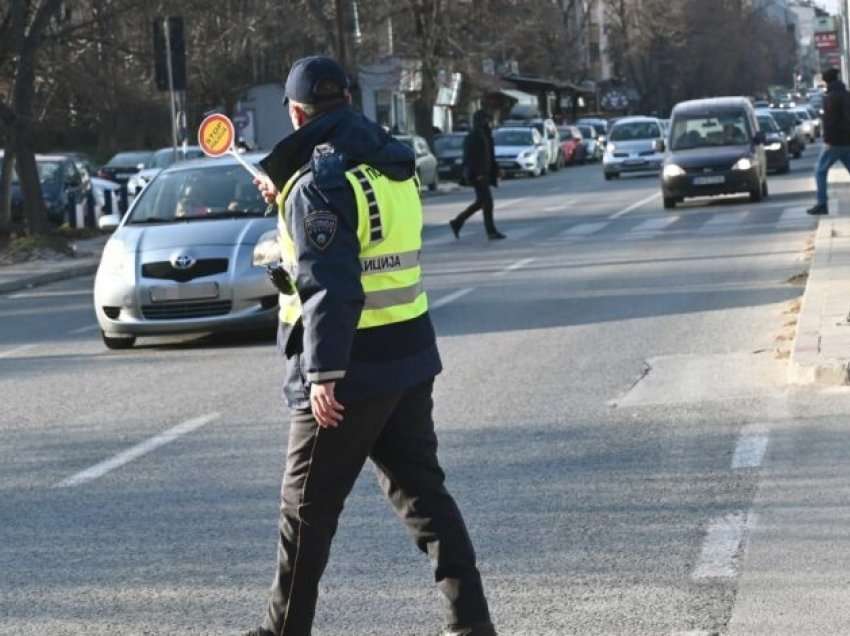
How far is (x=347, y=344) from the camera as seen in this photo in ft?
16.7

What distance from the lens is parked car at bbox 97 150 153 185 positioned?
140 feet

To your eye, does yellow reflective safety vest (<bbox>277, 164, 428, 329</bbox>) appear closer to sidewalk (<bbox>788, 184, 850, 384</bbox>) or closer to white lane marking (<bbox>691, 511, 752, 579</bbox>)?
white lane marking (<bbox>691, 511, 752, 579</bbox>)

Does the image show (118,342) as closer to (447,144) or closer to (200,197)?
(200,197)

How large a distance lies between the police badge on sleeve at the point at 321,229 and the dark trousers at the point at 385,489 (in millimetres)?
494

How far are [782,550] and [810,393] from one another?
13.1 ft

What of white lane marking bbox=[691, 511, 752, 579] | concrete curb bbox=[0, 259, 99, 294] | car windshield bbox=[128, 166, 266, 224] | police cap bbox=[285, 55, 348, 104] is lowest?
concrete curb bbox=[0, 259, 99, 294]

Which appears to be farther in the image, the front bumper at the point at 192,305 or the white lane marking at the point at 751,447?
the front bumper at the point at 192,305

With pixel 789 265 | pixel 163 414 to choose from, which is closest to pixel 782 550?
pixel 163 414

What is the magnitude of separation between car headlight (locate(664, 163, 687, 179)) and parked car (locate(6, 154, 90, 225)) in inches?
440

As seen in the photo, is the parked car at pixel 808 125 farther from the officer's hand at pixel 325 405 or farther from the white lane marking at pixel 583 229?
the officer's hand at pixel 325 405

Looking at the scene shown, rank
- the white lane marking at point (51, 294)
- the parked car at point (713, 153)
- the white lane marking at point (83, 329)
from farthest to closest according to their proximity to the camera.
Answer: the parked car at point (713, 153)
the white lane marking at point (51, 294)
the white lane marking at point (83, 329)

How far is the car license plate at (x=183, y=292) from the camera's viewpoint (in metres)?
14.6

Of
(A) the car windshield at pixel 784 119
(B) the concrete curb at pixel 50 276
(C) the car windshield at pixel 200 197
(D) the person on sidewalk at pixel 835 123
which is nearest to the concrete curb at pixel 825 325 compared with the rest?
(C) the car windshield at pixel 200 197

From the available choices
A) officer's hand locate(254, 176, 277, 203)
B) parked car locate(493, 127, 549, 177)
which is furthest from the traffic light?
parked car locate(493, 127, 549, 177)
